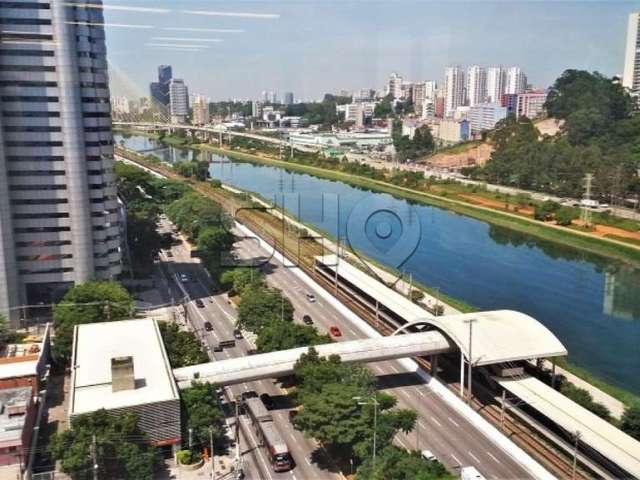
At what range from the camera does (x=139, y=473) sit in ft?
9.19

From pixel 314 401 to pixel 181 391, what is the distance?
765 mm

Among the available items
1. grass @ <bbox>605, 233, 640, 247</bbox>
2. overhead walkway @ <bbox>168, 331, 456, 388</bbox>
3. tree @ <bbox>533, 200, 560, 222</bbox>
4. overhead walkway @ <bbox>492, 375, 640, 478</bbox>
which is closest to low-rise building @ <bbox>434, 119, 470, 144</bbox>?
tree @ <bbox>533, 200, 560, 222</bbox>

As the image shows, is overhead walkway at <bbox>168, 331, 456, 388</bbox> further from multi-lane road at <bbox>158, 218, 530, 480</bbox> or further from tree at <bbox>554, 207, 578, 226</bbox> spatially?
tree at <bbox>554, 207, 578, 226</bbox>

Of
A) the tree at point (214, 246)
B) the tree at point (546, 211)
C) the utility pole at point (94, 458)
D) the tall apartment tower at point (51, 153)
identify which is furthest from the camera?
the tree at point (546, 211)

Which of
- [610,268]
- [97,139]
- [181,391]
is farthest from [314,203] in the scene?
[181,391]

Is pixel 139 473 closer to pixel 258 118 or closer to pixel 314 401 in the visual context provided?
pixel 314 401

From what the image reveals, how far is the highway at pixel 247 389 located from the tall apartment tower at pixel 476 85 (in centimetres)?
1241

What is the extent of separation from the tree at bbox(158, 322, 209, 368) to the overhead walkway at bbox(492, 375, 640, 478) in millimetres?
1873

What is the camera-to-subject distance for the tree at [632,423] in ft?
11.0

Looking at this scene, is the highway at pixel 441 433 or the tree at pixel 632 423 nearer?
the highway at pixel 441 433

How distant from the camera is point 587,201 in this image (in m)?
10.4

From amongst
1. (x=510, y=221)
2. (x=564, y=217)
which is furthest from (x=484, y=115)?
(x=564, y=217)

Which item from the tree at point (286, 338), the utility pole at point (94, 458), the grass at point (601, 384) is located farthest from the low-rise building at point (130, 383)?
the grass at point (601, 384)

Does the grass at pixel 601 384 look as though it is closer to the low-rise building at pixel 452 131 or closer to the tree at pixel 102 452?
the tree at pixel 102 452
